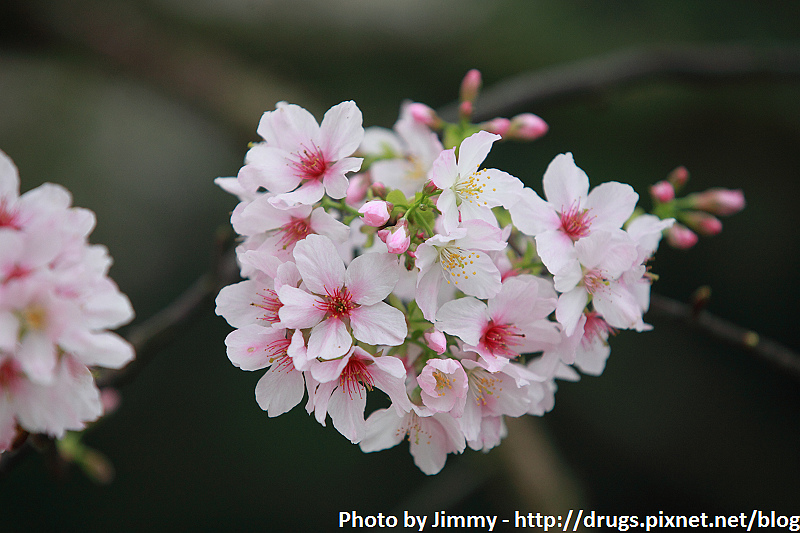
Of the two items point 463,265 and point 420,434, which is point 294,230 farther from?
point 420,434

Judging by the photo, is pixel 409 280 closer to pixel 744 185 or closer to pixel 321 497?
pixel 321 497

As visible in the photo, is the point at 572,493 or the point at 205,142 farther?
the point at 205,142

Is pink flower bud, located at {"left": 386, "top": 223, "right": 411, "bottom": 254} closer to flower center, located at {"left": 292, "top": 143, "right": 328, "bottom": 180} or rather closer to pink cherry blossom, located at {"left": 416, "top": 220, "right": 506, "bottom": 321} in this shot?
pink cherry blossom, located at {"left": 416, "top": 220, "right": 506, "bottom": 321}

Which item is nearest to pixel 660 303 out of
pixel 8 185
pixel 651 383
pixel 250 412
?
pixel 8 185

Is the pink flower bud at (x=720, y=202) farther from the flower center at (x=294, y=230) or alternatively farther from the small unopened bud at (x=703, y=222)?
the flower center at (x=294, y=230)

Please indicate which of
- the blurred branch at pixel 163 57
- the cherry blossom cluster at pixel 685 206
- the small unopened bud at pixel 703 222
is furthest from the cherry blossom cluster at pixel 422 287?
the blurred branch at pixel 163 57
